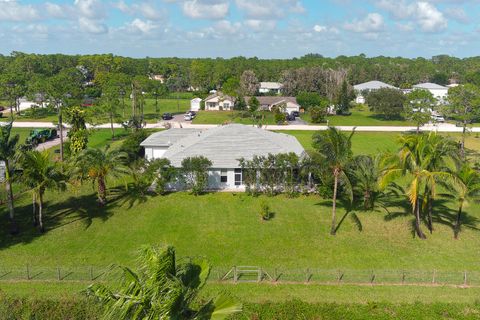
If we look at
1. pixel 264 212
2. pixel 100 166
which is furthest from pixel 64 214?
pixel 264 212

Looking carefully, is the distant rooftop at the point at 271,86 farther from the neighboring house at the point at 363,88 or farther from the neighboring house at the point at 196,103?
the neighboring house at the point at 196,103

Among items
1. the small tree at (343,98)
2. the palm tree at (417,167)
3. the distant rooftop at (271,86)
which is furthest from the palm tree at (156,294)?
the distant rooftop at (271,86)

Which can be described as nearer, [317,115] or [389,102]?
[317,115]

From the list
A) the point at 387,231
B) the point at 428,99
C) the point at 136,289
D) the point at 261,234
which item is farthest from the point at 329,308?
the point at 428,99

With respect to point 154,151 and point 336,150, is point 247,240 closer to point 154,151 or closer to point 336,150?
point 336,150

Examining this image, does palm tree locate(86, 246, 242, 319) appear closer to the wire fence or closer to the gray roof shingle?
the wire fence

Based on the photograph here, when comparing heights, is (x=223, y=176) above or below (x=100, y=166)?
below
